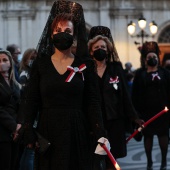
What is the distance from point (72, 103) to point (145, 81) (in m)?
4.41

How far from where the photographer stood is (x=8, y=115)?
6.40m

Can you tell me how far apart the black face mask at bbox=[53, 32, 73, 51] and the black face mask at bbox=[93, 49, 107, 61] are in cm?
201

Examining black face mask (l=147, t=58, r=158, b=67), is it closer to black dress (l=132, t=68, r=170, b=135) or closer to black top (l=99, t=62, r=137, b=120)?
black dress (l=132, t=68, r=170, b=135)

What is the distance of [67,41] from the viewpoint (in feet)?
14.4

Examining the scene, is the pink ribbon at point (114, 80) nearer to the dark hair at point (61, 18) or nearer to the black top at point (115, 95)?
the black top at point (115, 95)

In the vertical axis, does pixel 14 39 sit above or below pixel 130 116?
above

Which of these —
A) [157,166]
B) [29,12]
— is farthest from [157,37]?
[157,166]

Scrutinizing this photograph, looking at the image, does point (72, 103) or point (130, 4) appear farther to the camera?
point (130, 4)

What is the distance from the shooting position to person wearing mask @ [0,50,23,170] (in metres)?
6.31

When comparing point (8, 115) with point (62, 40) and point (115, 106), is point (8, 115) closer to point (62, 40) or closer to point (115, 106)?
point (115, 106)

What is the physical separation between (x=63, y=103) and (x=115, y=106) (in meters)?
2.30

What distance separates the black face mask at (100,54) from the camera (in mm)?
6434

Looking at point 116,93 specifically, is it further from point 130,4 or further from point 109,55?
point 130,4

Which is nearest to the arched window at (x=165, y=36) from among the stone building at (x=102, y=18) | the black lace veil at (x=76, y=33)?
the stone building at (x=102, y=18)
